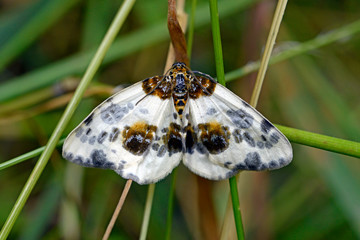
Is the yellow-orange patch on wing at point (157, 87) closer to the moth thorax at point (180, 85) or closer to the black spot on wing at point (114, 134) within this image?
the moth thorax at point (180, 85)

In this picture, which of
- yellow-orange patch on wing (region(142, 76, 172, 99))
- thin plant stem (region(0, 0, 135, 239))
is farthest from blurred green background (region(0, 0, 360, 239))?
thin plant stem (region(0, 0, 135, 239))

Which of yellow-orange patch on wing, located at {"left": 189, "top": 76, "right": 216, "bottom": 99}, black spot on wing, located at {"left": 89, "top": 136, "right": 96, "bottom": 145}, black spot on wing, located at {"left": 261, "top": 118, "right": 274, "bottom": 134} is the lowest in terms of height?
black spot on wing, located at {"left": 89, "top": 136, "right": 96, "bottom": 145}

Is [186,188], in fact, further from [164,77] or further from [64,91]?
[164,77]

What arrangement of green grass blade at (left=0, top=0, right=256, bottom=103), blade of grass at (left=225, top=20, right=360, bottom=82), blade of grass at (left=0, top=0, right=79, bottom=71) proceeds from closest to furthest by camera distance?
blade of grass at (left=225, top=20, right=360, bottom=82)
green grass blade at (left=0, top=0, right=256, bottom=103)
blade of grass at (left=0, top=0, right=79, bottom=71)

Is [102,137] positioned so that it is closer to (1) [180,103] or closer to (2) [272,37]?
(1) [180,103]

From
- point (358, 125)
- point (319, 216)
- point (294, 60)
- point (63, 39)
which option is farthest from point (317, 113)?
point (63, 39)

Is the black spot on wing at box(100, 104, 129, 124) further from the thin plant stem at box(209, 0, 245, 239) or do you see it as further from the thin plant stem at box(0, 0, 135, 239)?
the thin plant stem at box(209, 0, 245, 239)

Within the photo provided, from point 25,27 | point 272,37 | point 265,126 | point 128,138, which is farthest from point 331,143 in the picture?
point 25,27
